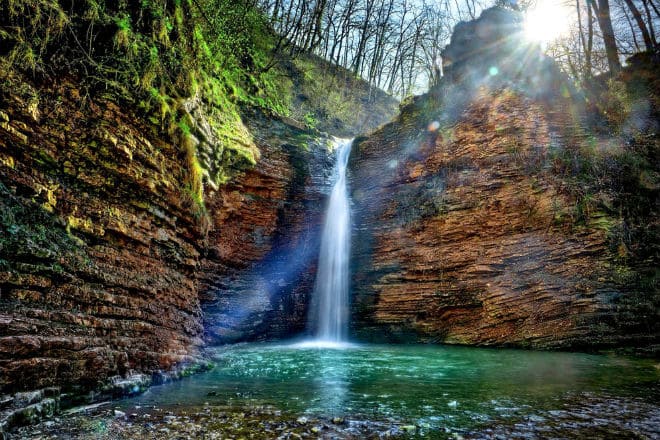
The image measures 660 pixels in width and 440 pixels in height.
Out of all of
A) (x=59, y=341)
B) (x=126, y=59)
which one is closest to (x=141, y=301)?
(x=59, y=341)

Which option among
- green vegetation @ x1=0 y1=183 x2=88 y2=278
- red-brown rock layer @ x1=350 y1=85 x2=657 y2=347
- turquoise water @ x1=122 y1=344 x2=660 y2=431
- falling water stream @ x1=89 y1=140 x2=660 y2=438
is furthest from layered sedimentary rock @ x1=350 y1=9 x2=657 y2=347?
green vegetation @ x1=0 y1=183 x2=88 y2=278

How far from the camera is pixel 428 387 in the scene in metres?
5.07

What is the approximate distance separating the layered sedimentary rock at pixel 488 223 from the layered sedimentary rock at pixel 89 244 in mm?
6459

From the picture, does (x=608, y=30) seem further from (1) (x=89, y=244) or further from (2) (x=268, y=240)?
(1) (x=89, y=244)

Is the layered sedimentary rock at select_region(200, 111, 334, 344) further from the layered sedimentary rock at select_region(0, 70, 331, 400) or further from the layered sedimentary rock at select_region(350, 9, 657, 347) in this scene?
the layered sedimentary rock at select_region(0, 70, 331, 400)

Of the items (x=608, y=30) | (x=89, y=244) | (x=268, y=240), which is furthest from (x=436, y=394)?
(x=608, y=30)

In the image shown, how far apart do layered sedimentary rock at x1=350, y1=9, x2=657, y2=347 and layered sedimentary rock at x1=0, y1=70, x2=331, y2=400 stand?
21.2ft

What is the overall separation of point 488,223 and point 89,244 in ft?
32.2

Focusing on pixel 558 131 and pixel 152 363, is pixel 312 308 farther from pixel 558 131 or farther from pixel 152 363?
pixel 558 131

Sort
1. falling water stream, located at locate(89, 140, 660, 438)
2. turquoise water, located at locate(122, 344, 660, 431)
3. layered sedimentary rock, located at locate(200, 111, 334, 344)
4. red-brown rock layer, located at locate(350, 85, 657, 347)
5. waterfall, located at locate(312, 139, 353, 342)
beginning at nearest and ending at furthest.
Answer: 1. falling water stream, located at locate(89, 140, 660, 438)
2. turquoise water, located at locate(122, 344, 660, 431)
3. red-brown rock layer, located at locate(350, 85, 657, 347)
4. layered sedimentary rock, located at locate(200, 111, 334, 344)
5. waterfall, located at locate(312, 139, 353, 342)

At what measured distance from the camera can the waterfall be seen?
41.7 ft

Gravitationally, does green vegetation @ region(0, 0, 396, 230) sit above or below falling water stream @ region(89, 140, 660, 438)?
above

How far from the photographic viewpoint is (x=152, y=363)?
5.38 metres

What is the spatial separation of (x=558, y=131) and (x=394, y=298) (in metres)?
7.22
